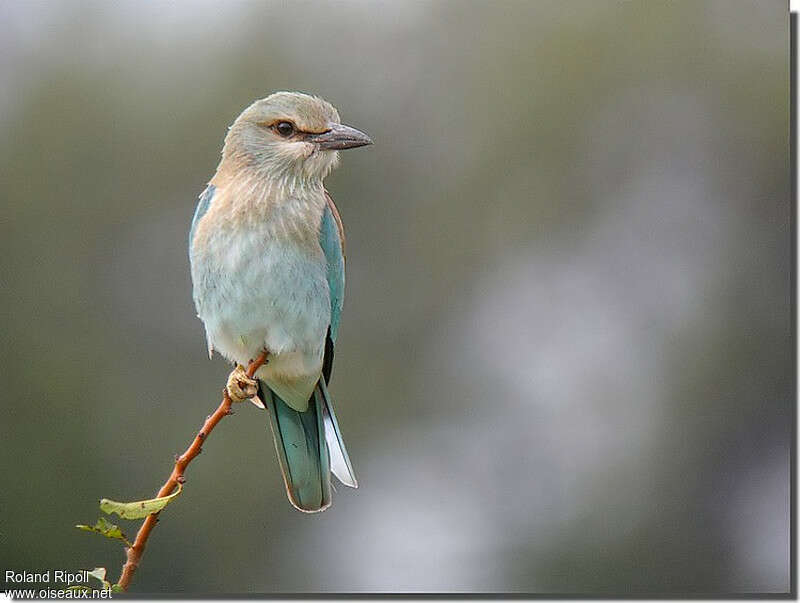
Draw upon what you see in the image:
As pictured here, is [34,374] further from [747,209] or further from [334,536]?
[747,209]

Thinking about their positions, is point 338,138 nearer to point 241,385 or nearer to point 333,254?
point 333,254

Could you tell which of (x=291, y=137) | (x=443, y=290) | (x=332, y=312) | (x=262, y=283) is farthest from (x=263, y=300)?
(x=443, y=290)

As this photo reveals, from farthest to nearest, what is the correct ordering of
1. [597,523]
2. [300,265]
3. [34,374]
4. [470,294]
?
[470,294] → [597,523] → [34,374] → [300,265]

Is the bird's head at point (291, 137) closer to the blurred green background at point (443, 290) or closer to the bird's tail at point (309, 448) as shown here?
the bird's tail at point (309, 448)

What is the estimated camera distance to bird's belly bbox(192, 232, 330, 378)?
1995 millimetres

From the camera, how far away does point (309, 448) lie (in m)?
2.14

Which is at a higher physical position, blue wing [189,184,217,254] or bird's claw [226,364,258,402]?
blue wing [189,184,217,254]

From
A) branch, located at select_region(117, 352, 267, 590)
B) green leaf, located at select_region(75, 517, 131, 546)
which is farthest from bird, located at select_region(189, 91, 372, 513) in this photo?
green leaf, located at select_region(75, 517, 131, 546)

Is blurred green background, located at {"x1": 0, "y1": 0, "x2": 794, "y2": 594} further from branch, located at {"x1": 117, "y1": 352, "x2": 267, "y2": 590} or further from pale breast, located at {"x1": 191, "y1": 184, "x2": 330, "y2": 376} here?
branch, located at {"x1": 117, "y1": 352, "x2": 267, "y2": 590}

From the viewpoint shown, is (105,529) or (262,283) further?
(262,283)

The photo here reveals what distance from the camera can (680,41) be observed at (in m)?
3.27

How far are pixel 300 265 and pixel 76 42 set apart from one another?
1661 mm

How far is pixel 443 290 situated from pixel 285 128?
1.74m

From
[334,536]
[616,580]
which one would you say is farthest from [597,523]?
[334,536]
